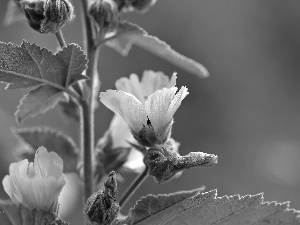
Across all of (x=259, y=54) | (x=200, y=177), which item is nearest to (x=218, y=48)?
(x=259, y=54)

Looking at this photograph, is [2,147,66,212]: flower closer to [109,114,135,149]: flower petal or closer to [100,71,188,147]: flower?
[100,71,188,147]: flower

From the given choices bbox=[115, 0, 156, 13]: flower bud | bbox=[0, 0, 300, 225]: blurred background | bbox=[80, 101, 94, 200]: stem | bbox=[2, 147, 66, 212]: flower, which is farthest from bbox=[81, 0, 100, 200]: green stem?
bbox=[0, 0, 300, 225]: blurred background

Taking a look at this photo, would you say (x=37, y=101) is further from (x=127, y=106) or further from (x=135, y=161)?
(x=135, y=161)

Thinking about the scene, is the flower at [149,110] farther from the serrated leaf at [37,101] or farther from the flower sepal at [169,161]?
the serrated leaf at [37,101]

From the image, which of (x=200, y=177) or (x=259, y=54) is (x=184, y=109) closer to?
(x=200, y=177)

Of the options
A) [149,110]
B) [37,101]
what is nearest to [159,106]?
[149,110]

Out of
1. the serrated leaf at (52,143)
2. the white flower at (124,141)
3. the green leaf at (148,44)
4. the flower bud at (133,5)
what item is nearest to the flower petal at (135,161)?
the white flower at (124,141)
